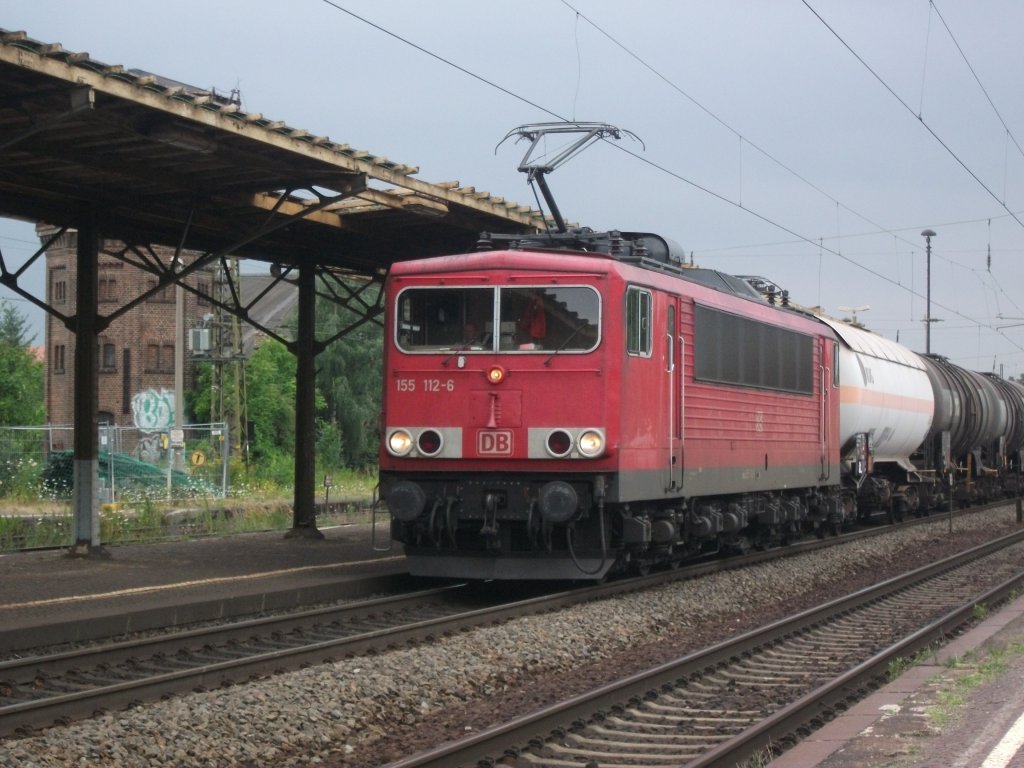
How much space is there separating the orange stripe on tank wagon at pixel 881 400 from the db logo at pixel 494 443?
1017 cm

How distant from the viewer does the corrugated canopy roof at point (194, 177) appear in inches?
445

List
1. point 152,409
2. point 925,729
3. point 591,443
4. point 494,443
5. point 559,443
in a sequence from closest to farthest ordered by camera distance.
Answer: point 925,729
point 591,443
point 559,443
point 494,443
point 152,409

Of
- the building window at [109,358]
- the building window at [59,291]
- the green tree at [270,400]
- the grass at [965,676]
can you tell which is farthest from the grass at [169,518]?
the building window at [59,291]

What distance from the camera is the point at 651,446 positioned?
529 inches

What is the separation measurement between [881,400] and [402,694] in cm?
1620

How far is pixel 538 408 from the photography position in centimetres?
1278

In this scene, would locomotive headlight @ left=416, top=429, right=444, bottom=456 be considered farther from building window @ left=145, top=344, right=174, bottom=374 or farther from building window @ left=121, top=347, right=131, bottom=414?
building window @ left=145, top=344, right=174, bottom=374

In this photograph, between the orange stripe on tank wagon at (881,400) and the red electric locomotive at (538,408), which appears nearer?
the red electric locomotive at (538,408)

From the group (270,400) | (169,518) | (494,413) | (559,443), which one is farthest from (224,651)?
(270,400)

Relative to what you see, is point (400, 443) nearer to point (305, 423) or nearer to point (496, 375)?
point (496, 375)

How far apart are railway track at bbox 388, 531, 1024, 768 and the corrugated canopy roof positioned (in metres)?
6.45

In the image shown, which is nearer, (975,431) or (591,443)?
(591,443)

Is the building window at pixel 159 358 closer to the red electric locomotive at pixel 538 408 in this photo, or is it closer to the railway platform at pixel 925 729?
the red electric locomotive at pixel 538 408

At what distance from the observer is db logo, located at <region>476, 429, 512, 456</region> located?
12.8m
